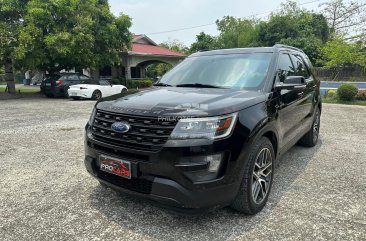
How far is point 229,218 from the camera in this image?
3041 mm

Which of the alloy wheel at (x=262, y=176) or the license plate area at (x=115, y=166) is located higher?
the license plate area at (x=115, y=166)

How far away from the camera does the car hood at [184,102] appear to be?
267 cm

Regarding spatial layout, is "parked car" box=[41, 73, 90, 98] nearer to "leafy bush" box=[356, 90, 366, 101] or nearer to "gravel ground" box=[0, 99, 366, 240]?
"gravel ground" box=[0, 99, 366, 240]

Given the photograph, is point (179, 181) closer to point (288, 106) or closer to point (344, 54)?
point (288, 106)

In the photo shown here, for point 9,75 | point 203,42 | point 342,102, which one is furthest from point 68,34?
point 203,42

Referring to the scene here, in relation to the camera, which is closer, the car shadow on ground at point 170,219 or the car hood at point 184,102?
the car hood at point 184,102

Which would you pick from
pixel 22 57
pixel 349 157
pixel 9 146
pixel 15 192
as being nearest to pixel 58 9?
pixel 22 57

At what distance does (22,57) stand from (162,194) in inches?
617

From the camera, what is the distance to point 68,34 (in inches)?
634

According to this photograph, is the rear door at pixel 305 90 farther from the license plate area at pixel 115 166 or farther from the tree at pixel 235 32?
the tree at pixel 235 32

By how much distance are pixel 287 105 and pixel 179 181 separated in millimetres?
2006

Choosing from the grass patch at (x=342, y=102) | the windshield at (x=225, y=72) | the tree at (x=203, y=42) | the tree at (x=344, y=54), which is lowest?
the grass patch at (x=342, y=102)

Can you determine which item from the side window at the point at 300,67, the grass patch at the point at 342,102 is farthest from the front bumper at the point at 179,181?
the grass patch at the point at 342,102

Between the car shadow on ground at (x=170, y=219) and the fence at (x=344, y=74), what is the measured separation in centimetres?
2365
